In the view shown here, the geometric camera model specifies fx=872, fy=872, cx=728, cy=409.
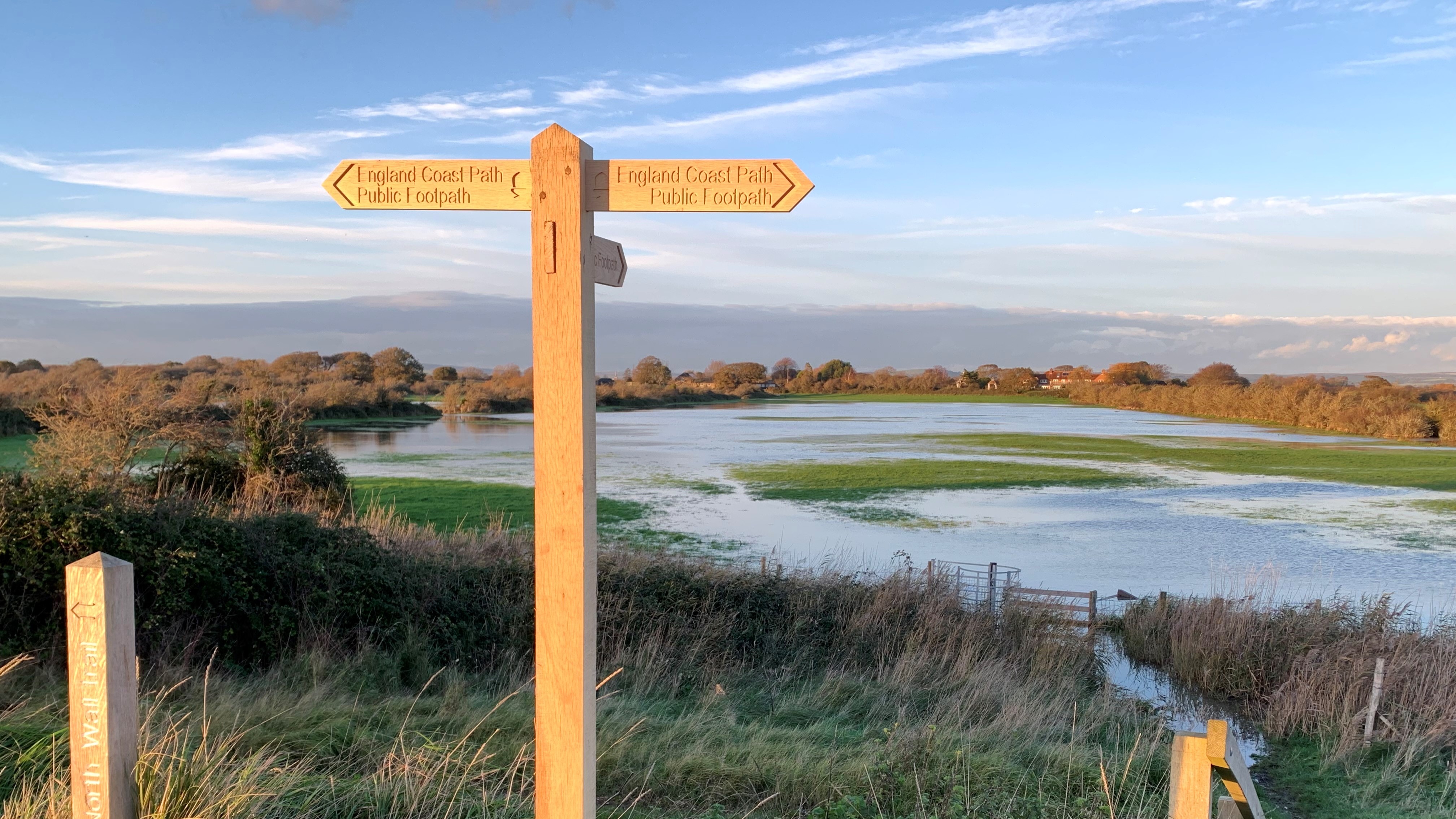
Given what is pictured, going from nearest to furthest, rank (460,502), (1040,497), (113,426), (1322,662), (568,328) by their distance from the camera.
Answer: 1. (568,328)
2. (1322,662)
3. (113,426)
4. (460,502)
5. (1040,497)

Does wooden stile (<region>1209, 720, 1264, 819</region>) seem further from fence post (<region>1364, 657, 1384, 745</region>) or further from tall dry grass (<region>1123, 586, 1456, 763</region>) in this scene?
fence post (<region>1364, 657, 1384, 745</region>)

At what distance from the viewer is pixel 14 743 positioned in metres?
4.97

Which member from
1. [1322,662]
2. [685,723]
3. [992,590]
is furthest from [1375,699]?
[685,723]

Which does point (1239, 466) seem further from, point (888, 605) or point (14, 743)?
point (14, 743)

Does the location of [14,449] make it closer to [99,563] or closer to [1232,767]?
[99,563]

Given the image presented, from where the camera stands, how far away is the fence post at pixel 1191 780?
2.65 m

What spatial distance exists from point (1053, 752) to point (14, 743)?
24.1 feet

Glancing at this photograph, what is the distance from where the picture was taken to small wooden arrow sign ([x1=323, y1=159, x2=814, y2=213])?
3541 millimetres

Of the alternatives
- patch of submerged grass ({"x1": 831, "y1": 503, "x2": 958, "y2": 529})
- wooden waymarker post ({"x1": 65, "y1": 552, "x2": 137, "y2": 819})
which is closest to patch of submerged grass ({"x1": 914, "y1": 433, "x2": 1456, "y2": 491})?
patch of submerged grass ({"x1": 831, "y1": 503, "x2": 958, "y2": 529})

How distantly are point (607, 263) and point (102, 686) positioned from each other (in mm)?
2361

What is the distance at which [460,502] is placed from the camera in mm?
32062

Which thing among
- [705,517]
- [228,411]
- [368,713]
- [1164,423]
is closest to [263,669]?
[368,713]

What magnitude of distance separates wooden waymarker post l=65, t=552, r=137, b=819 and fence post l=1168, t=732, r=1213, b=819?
3.38 metres

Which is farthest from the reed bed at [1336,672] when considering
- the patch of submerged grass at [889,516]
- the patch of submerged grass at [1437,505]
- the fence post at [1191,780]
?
the patch of submerged grass at [1437,505]
